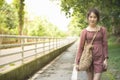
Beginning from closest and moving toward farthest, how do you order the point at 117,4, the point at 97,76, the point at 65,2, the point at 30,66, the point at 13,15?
the point at 97,76, the point at 30,66, the point at 117,4, the point at 65,2, the point at 13,15

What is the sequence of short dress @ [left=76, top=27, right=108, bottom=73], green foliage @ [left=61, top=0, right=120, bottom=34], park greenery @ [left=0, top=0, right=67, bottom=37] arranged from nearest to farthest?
short dress @ [left=76, top=27, right=108, bottom=73]
green foliage @ [left=61, top=0, right=120, bottom=34]
park greenery @ [left=0, top=0, right=67, bottom=37]

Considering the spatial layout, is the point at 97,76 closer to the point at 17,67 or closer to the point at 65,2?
the point at 17,67

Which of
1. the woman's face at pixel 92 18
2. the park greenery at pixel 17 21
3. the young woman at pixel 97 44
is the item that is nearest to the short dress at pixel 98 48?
the young woman at pixel 97 44

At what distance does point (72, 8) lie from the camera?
24641mm

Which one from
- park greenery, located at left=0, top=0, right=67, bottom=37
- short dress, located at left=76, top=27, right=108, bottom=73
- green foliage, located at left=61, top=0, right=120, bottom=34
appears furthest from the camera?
park greenery, located at left=0, top=0, right=67, bottom=37

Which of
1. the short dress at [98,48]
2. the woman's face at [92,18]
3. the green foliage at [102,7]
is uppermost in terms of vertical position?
the green foliage at [102,7]

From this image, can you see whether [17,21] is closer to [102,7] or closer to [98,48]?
[102,7]

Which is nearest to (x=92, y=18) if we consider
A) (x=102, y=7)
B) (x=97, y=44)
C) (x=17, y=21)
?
(x=97, y=44)

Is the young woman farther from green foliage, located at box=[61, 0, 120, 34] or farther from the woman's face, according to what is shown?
green foliage, located at box=[61, 0, 120, 34]

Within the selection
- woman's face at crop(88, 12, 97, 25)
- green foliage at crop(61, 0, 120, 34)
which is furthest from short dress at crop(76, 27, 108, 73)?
green foliage at crop(61, 0, 120, 34)

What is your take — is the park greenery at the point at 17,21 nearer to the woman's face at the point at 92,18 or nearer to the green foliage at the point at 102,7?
the green foliage at the point at 102,7

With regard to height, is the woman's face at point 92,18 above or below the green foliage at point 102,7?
below

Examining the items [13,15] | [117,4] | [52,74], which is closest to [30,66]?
[52,74]

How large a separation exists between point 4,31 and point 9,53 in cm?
3413
